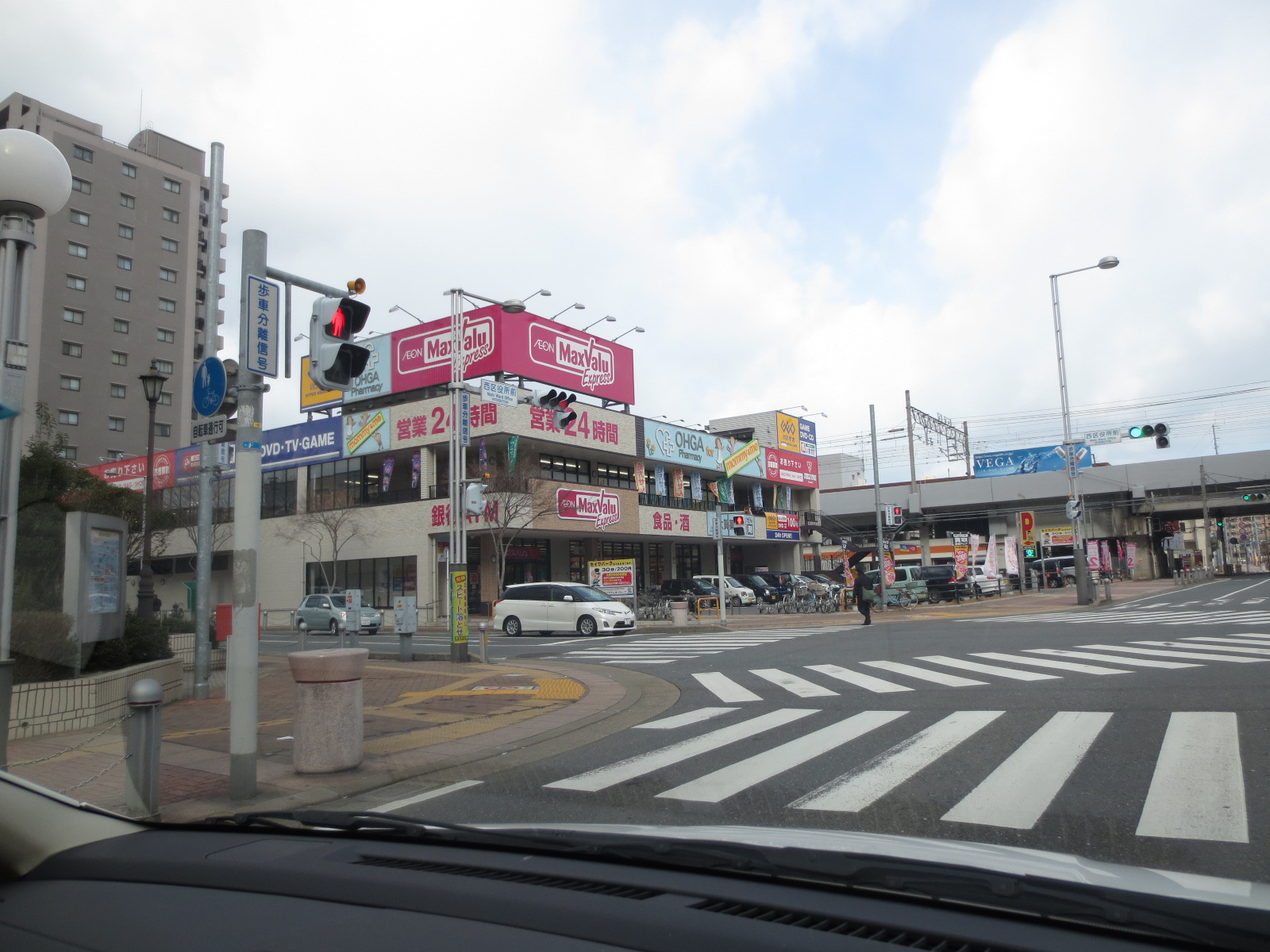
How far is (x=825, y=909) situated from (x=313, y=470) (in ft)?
150

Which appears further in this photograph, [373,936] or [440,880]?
[440,880]

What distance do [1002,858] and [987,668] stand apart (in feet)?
38.5

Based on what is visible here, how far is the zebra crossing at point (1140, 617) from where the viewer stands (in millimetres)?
20828

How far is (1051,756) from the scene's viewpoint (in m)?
7.17

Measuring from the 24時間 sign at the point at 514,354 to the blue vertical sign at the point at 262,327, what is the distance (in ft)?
106

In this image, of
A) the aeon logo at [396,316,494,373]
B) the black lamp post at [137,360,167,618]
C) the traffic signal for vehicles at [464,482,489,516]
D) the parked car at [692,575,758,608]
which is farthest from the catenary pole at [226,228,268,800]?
the parked car at [692,575,758,608]

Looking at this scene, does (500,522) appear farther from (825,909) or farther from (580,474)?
(825,909)

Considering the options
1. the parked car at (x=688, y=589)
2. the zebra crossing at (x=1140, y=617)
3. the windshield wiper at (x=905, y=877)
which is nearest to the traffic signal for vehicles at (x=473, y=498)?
the zebra crossing at (x=1140, y=617)

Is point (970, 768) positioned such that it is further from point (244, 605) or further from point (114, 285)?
point (114, 285)

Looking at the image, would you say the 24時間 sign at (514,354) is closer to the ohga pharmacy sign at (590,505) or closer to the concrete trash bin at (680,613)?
the ohga pharmacy sign at (590,505)

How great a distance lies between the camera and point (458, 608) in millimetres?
18219

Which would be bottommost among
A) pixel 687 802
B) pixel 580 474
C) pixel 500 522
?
pixel 687 802

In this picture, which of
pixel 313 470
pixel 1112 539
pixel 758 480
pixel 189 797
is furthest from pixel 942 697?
pixel 1112 539

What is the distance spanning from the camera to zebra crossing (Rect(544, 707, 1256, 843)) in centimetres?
570
